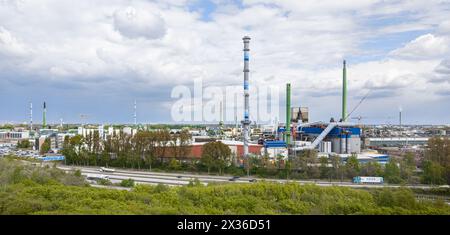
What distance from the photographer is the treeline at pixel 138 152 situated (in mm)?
18047

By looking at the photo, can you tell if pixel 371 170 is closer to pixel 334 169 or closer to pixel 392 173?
pixel 392 173

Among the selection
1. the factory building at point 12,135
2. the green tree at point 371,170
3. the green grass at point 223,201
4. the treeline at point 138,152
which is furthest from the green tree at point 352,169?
the factory building at point 12,135

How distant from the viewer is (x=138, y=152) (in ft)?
60.0

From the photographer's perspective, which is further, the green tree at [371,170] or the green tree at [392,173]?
the green tree at [371,170]

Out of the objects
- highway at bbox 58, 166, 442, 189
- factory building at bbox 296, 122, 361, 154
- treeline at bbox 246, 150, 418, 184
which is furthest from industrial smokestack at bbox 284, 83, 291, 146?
highway at bbox 58, 166, 442, 189

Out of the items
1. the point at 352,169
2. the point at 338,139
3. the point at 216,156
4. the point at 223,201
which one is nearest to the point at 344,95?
the point at 338,139

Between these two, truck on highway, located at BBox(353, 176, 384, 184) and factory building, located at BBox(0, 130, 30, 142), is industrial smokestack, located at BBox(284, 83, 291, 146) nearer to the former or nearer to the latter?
truck on highway, located at BBox(353, 176, 384, 184)

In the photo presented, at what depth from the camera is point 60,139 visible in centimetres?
3086

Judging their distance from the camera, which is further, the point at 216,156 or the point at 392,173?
the point at 216,156

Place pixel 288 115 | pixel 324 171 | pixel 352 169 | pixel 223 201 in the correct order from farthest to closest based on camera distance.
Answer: pixel 288 115, pixel 324 171, pixel 352 169, pixel 223 201

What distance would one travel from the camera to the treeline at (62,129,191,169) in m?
18.0

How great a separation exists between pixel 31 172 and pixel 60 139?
77.2ft

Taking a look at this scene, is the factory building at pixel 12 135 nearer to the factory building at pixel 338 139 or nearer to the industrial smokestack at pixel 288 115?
the industrial smokestack at pixel 288 115
